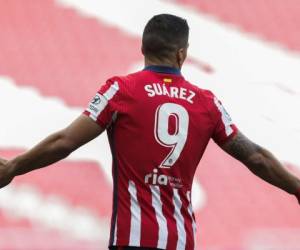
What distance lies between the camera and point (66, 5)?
18.3 feet

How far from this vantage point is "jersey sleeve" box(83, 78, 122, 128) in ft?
8.04

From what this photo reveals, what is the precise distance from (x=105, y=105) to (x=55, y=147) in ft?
0.62

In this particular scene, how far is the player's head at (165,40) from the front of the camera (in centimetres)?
252

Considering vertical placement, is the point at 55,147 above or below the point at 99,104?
below

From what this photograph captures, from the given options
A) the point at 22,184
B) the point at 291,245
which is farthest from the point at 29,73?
the point at 291,245

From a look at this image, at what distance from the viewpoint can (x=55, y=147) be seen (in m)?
2.48

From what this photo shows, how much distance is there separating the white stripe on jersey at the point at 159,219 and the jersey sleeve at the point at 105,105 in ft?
0.77

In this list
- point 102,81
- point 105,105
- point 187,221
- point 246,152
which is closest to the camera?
A: point 105,105

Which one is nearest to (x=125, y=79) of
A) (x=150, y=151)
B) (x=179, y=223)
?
(x=150, y=151)

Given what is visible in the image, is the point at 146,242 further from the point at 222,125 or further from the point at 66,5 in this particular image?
the point at 66,5

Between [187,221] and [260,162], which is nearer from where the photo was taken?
[187,221]

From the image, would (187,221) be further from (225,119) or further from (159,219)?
(225,119)

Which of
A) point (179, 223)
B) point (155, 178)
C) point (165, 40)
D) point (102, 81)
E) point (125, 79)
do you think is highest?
point (102, 81)

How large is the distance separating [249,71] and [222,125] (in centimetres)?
314
